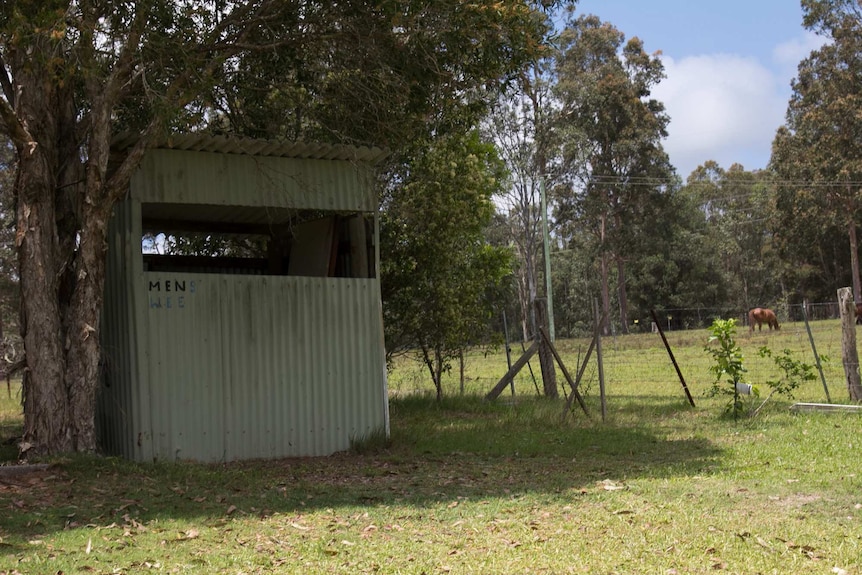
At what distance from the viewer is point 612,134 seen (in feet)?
139

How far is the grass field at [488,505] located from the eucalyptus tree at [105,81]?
4.43ft

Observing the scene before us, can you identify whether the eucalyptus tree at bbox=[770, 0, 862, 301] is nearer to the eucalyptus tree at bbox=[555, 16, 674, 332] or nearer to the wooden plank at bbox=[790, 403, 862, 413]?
the eucalyptus tree at bbox=[555, 16, 674, 332]

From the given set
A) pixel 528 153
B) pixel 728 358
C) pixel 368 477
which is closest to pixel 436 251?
pixel 728 358

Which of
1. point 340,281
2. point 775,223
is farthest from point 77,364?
point 775,223

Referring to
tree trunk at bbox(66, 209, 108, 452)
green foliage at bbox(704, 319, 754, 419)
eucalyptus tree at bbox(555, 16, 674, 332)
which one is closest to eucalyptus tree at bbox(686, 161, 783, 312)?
eucalyptus tree at bbox(555, 16, 674, 332)

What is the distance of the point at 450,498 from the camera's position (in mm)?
8438

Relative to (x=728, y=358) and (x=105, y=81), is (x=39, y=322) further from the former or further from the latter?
(x=728, y=358)

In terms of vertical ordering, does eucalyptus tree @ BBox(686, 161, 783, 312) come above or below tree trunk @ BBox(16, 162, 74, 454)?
above

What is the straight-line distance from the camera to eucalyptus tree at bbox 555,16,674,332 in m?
40.8

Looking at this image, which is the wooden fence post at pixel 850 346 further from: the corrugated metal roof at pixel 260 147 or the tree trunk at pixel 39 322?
the tree trunk at pixel 39 322

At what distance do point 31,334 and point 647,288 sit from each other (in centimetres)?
4953

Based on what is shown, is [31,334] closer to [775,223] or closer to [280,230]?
[280,230]

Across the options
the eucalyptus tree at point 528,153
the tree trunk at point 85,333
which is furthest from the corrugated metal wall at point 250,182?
the eucalyptus tree at point 528,153

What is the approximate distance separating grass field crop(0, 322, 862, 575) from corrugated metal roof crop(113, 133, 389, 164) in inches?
141
